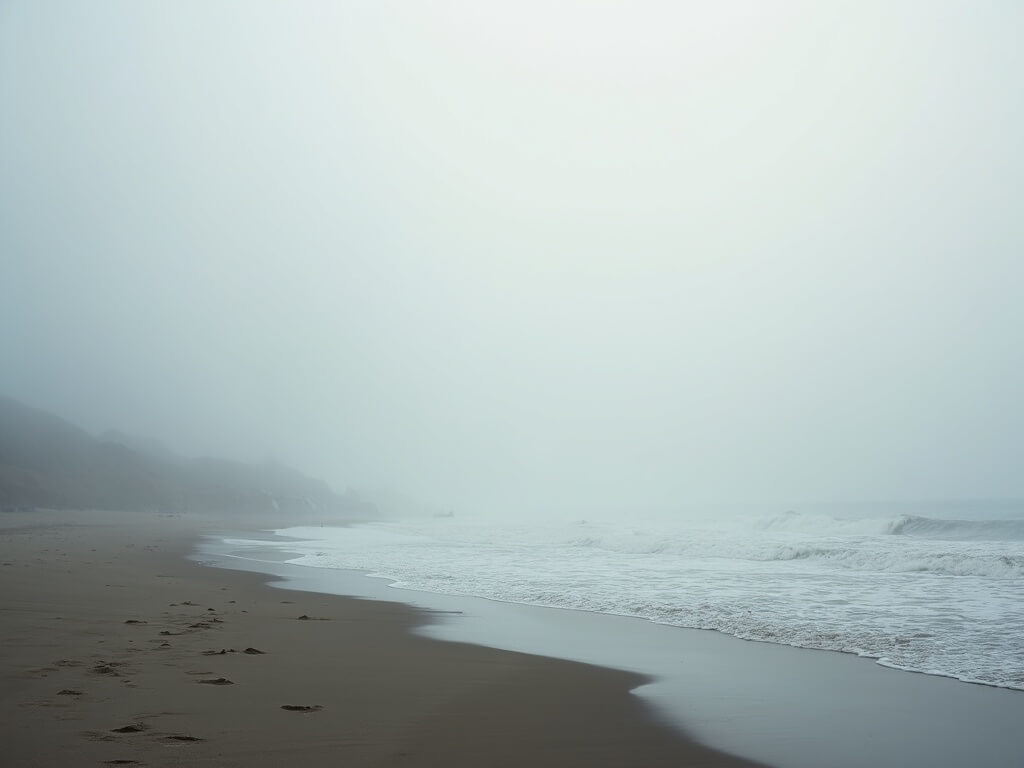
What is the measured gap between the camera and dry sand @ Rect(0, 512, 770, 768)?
393 cm

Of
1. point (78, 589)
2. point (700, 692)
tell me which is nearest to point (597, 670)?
point (700, 692)

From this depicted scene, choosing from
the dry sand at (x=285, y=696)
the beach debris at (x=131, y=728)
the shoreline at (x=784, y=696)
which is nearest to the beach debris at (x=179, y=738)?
the dry sand at (x=285, y=696)

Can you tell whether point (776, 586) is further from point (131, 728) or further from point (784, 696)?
point (131, 728)

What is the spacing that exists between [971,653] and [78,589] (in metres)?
12.3

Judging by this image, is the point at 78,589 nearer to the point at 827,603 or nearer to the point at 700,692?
the point at 700,692

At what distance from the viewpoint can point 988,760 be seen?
423 cm

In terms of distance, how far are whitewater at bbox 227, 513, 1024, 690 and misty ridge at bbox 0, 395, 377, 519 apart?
31557mm

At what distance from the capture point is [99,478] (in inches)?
2277

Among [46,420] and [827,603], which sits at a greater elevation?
[46,420]

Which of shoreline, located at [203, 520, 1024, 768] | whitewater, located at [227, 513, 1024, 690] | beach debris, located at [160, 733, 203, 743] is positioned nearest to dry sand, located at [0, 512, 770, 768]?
beach debris, located at [160, 733, 203, 743]

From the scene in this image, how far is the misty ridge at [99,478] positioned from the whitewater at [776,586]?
3156 cm

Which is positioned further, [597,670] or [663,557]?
[663,557]

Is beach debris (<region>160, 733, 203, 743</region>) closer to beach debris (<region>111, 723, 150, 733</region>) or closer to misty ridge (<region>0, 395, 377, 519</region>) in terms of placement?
beach debris (<region>111, 723, 150, 733</region>)

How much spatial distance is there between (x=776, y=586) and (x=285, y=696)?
10508mm
